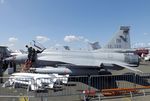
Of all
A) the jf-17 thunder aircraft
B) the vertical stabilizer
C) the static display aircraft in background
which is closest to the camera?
the static display aircraft in background

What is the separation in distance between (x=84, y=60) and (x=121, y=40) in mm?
5327

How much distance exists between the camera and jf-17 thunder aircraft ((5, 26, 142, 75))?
1645cm

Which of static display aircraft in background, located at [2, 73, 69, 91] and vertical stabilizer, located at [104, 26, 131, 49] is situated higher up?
vertical stabilizer, located at [104, 26, 131, 49]

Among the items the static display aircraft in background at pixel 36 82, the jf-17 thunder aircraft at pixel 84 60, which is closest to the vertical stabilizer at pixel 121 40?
the jf-17 thunder aircraft at pixel 84 60

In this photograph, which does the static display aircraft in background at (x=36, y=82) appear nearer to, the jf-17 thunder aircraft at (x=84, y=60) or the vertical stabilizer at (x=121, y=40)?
the jf-17 thunder aircraft at (x=84, y=60)

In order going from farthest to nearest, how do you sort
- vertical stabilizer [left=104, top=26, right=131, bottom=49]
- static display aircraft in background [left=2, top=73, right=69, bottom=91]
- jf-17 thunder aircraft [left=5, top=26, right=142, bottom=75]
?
1. vertical stabilizer [left=104, top=26, right=131, bottom=49]
2. jf-17 thunder aircraft [left=5, top=26, right=142, bottom=75]
3. static display aircraft in background [left=2, top=73, right=69, bottom=91]

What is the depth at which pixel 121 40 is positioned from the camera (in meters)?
21.0

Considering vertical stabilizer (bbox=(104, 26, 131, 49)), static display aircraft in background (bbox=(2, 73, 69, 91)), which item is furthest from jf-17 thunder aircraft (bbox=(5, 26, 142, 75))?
static display aircraft in background (bbox=(2, 73, 69, 91))

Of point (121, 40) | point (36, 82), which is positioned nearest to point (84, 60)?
point (121, 40)

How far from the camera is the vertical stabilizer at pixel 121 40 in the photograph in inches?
817

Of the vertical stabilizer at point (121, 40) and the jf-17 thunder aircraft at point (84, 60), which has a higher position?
the vertical stabilizer at point (121, 40)

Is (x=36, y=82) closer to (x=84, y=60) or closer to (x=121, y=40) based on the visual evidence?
(x=84, y=60)

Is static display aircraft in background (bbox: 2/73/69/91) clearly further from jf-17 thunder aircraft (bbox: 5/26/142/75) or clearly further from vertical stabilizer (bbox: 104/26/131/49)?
vertical stabilizer (bbox: 104/26/131/49)

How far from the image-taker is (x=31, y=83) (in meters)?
11.8
